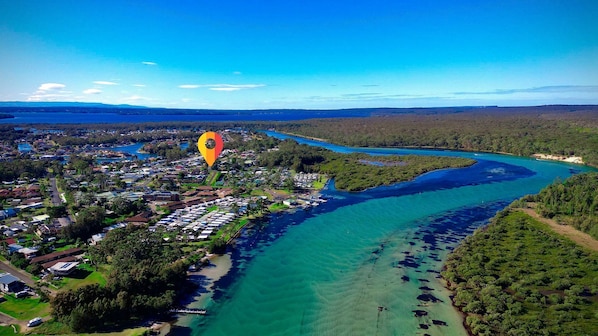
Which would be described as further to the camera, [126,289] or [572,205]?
[572,205]

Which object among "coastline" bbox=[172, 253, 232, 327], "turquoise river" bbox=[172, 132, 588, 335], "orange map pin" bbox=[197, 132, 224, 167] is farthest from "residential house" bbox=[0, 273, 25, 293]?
"orange map pin" bbox=[197, 132, 224, 167]

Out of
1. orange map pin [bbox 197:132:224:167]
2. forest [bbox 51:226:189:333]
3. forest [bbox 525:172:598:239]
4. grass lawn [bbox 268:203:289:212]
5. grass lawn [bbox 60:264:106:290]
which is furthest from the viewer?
grass lawn [bbox 268:203:289:212]

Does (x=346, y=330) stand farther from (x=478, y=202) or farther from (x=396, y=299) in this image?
(x=478, y=202)

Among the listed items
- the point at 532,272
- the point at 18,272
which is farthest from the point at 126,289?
the point at 532,272

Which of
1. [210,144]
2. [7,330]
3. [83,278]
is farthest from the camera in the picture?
[210,144]

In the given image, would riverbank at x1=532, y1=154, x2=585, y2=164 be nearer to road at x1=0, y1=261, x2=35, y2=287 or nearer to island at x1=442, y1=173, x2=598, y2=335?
island at x1=442, y1=173, x2=598, y2=335

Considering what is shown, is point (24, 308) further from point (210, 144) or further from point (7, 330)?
point (210, 144)

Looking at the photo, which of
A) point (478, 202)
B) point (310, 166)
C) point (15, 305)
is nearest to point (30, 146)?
point (310, 166)

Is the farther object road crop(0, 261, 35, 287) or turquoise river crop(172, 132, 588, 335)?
road crop(0, 261, 35, 287)
